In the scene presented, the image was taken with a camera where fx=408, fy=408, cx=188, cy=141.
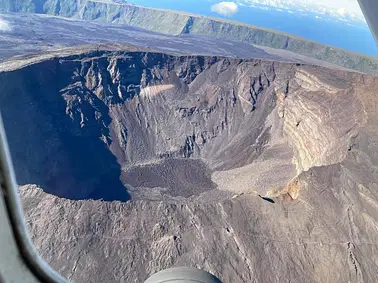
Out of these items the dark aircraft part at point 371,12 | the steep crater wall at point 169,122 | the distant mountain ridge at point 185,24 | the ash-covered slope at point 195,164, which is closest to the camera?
the dark aircraft part at point 371,12

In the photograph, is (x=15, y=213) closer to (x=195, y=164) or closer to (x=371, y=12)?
(x=371, y=12)

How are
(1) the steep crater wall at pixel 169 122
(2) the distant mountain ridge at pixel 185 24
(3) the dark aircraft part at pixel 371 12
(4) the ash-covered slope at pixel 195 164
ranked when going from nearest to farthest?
1. (3) the dark aircraft part at pixel 371 12
2. (4) the ash-covered slope at pixel 195 164
3. (1) the steep crater wall at pixel 169 122
4. (2) the distant mountain ridge at pixel 185 24

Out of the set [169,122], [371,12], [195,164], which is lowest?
[195,164]

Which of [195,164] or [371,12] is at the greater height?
[371,12]

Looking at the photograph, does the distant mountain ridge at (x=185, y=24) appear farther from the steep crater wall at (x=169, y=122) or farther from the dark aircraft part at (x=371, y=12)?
the dark aircraft part at (x=371, y=12)

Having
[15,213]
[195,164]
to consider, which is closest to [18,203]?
[15,213]

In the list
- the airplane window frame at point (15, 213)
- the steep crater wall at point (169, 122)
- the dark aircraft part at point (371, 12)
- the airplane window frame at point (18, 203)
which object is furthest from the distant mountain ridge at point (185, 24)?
the airplane window frame at point (15, 213)

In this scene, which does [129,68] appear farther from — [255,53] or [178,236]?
[255,53]
